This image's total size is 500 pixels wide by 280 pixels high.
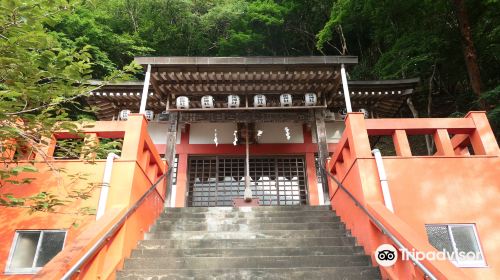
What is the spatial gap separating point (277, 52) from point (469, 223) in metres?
17.9

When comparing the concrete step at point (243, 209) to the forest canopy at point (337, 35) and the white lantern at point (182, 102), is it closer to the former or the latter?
the white lantern at point (182, 102)

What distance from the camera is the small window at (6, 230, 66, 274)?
6.15 metres

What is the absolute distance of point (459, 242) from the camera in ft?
20.2

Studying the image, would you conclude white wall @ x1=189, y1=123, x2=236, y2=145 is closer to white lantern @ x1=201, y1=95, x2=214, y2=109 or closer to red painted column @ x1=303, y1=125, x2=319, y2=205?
white lantern @ x1=201, y1=95, x2=214, y2=109

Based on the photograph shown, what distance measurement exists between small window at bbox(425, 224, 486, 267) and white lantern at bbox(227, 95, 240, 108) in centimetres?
621

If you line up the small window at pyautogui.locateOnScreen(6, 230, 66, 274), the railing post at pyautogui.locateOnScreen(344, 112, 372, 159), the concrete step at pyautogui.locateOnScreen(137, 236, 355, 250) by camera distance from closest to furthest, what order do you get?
the small window at pyautogui.locateOnScreen(6, 230, 66, 274) < the concrete step at pyautogui.locateOnScreen(137, 236, 355, 250) < the railing post at pyautogui.locateOnScreen(344, 112, 372, 159)

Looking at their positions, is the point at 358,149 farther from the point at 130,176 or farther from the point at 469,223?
the point at 130,176

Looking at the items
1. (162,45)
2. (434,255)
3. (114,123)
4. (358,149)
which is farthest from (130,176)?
(162,45)

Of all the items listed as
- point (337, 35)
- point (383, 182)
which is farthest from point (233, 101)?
point (337, 35)

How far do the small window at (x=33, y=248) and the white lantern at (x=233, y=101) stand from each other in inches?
226

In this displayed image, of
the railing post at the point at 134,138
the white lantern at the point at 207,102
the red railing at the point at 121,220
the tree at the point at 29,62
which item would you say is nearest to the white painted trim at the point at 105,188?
the red railing at the point at 121,220

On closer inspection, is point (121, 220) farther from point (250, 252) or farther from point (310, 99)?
point (310, 99)

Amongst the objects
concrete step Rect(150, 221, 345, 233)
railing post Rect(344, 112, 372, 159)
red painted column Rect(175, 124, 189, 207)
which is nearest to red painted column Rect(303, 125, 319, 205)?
concrete step Rect(150, 221, 345, 233)

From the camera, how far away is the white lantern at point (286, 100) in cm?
1048
